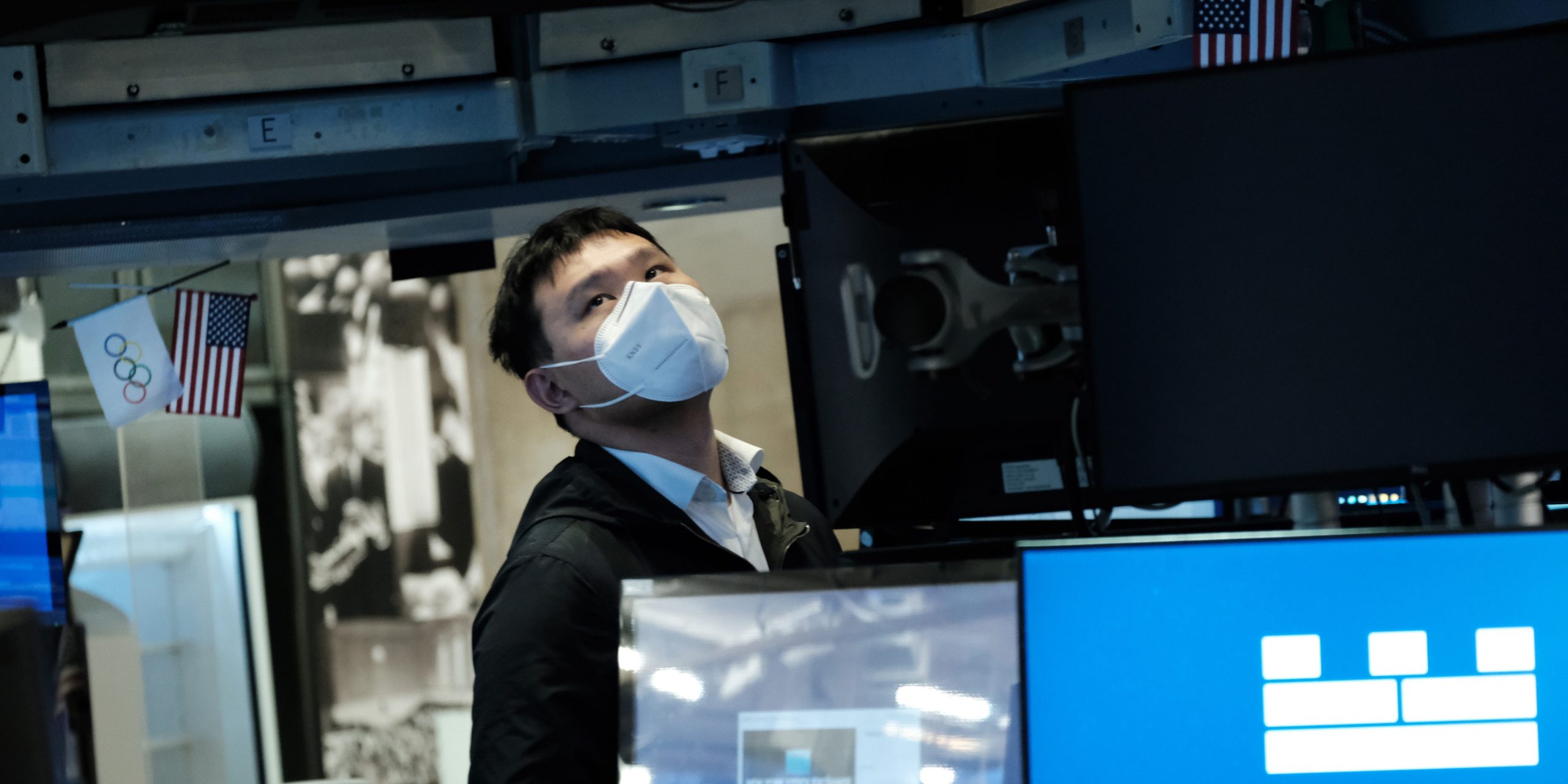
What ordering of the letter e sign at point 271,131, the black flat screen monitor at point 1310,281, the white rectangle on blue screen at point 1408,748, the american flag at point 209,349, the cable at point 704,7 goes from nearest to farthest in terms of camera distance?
1. the white rectangle on blue screen at point 1408,748
2. the black flat screen monitor at point 1310,281
3. the cable at point 704,7
4. the letter e sign at point 271,131
5. the american flag at point 209,349

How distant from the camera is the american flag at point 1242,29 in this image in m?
2.47

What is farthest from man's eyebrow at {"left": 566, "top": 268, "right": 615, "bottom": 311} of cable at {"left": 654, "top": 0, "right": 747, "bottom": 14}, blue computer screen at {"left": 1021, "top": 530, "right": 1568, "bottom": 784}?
blue computer screen at {"left": 1021, "top": 530, "right": 1568, "bottom": 784}

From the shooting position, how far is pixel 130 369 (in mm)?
4883

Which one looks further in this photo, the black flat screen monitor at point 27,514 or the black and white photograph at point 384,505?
the black and white photograph at point 384,505

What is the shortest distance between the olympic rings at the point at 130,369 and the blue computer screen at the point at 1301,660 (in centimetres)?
446

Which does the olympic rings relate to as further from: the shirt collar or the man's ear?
the shirt collar

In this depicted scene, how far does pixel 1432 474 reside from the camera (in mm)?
1250

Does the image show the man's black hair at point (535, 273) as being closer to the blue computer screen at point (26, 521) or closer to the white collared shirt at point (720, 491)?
the white collared shirt at point (720, 491)

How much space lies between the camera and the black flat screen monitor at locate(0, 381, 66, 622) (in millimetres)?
3203

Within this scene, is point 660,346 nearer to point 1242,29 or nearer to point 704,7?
point 704,7

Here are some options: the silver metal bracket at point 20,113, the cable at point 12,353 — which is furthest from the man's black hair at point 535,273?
the cable at point 12,353

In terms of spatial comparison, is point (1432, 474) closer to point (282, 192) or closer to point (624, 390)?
point (624, 390)

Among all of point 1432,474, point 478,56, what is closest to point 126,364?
point 478,56

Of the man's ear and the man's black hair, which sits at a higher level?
the man's black hair
